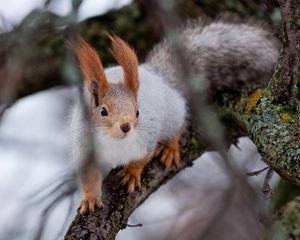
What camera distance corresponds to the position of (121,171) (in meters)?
A: 2.73

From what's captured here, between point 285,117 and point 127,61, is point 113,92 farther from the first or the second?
point 285,117

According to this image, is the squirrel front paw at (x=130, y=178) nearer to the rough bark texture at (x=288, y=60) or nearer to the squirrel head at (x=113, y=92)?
the squirrel head at (x=113, y=92)

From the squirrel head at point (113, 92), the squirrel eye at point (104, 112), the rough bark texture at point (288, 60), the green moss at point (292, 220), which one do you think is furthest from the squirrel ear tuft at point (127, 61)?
the green moss at point (292, 220)

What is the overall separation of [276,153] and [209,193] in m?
2.10

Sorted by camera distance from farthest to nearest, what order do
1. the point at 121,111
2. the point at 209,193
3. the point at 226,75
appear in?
1. the point at 209,193
2. the point at 226,75
3. the point at 121,111

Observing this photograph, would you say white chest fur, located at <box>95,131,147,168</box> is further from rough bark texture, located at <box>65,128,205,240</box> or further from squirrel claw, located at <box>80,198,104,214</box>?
squirrel claw, located at <box>80,198,104,214</box>

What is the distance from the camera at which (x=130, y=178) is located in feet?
8.68

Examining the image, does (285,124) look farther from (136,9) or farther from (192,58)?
(136,9)

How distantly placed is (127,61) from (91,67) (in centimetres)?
14

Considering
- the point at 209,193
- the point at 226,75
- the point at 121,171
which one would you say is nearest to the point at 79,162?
the point at 121,171

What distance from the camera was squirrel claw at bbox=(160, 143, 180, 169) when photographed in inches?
113

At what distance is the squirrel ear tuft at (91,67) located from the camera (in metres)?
2.43

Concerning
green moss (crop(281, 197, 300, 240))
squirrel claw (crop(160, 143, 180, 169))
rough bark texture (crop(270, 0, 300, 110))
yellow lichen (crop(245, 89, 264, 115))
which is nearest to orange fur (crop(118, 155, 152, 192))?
squirrel claw (crop(160, 143, 180, 169))

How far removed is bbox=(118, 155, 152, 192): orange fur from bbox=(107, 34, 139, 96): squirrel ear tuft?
1.02 feet
